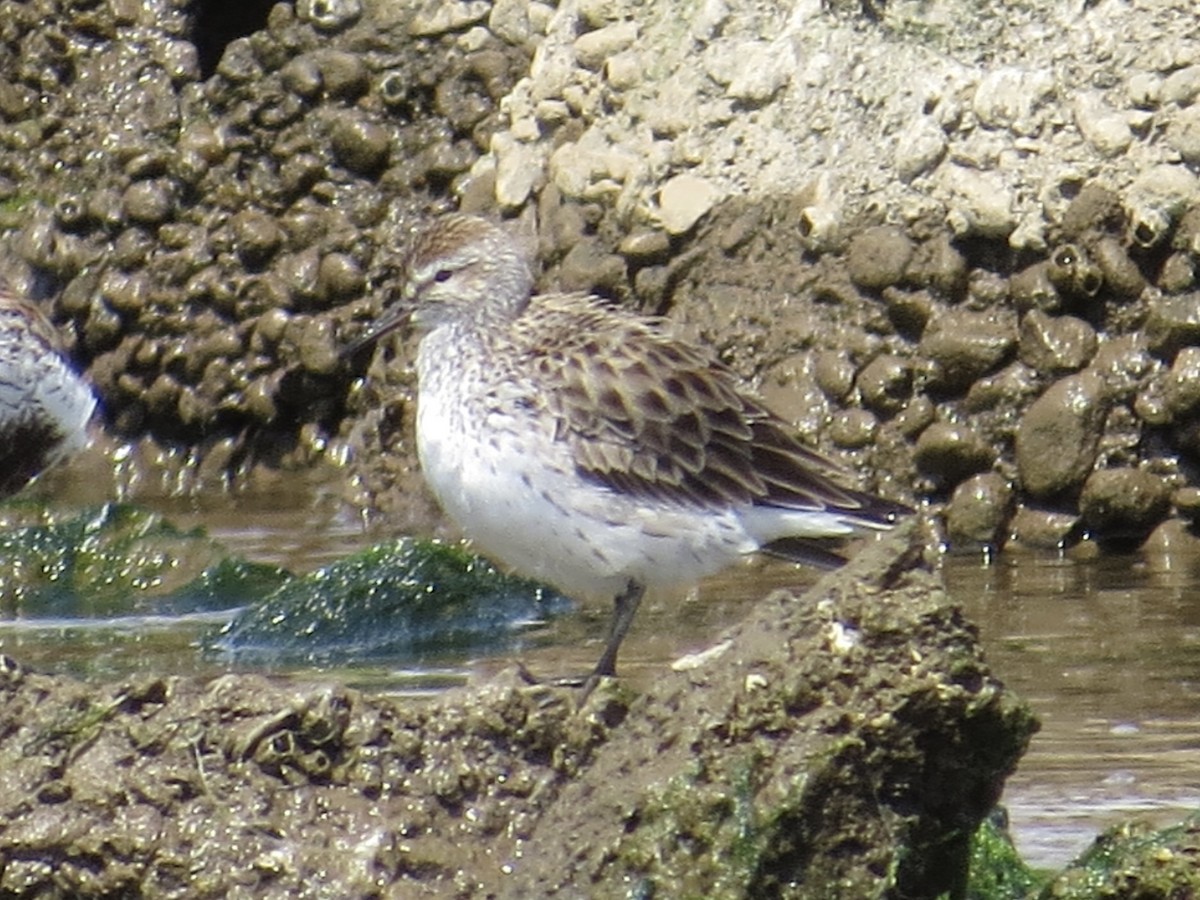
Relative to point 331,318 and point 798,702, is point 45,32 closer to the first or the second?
point 331,318

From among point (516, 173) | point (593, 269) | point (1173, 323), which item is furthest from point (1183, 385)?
point (516, 173)

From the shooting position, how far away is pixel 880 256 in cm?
818

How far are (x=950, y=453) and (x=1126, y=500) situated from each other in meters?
0.56

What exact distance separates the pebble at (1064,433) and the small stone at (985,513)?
0.12 meters

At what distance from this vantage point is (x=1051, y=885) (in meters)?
4.41

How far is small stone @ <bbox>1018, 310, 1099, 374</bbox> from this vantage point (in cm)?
793

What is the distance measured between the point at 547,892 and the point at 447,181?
6.03 meters

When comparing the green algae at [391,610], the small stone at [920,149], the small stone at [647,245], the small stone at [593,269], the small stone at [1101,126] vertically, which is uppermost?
the small stone at [1101,126]

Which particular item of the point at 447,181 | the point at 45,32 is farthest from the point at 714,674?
the point at 45,32

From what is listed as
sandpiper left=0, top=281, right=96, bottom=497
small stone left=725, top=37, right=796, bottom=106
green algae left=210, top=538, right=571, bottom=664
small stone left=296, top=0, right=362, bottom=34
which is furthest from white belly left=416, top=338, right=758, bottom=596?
small stone left=296, top=0, right=362, bottom=34

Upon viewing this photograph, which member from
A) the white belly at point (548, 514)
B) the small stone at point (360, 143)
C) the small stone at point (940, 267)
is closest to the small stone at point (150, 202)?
the small stone at point (360, 143)

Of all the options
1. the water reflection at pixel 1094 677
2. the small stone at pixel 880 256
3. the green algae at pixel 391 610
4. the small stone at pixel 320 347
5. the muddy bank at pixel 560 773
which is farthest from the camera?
the small stone at pixel 320 347

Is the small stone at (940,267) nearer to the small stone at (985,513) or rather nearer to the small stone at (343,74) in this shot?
the small stone at (985,513)

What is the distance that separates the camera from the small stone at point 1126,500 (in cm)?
784
